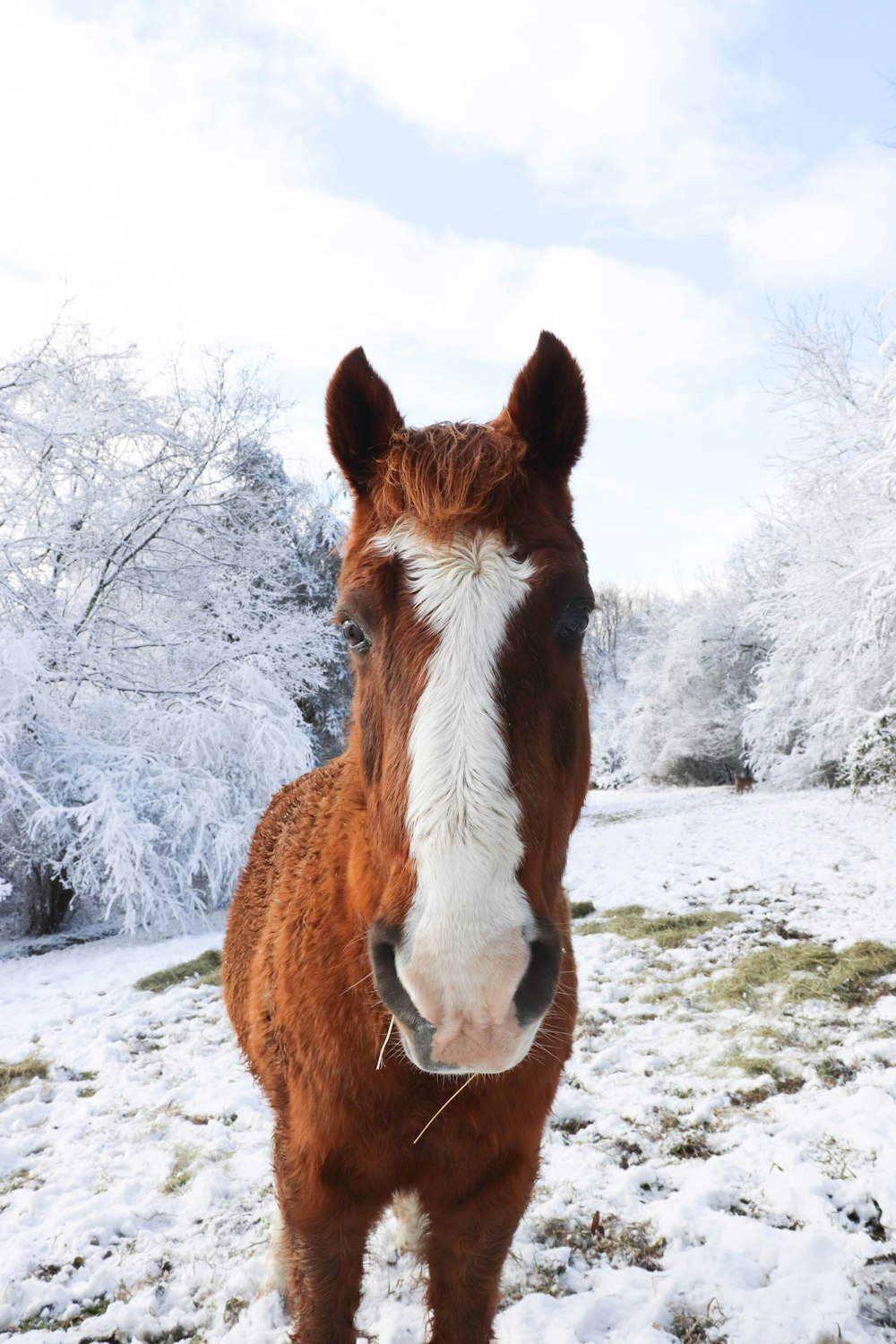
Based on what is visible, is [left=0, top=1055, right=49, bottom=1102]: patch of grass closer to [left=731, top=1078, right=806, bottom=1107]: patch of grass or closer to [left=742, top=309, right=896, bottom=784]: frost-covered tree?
[left=731, top=1078, right=806, bottom=1107]: patch of grass

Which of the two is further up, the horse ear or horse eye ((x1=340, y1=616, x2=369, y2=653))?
the horse ear

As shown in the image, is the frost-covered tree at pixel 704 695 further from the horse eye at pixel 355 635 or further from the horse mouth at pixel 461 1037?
the horse mouth at pixel 461 1037

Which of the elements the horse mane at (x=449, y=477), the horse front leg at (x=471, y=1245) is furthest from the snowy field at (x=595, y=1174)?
the horse mane at (x=449, y=477)

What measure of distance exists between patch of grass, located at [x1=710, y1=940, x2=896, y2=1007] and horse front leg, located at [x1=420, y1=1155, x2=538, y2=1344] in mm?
3555

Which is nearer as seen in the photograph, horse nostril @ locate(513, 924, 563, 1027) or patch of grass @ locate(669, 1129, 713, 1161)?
horse nostril @ locate(513, 924, 563, 1027)

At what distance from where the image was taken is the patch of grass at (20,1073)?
4270 millimetres

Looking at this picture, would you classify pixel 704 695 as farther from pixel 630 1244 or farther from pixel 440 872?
pixel 440 872

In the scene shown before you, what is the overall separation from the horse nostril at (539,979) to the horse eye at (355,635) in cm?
74

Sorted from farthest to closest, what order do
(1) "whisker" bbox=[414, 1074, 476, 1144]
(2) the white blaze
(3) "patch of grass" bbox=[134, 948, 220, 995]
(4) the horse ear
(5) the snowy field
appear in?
(3) "patch of grass" bbox=[134, 948, 220, 995] → (5) the snowy field → (4) the horse ear → (1) "whisker" bbox=[414, 1074, 476, 1144] → (2) the white blaze

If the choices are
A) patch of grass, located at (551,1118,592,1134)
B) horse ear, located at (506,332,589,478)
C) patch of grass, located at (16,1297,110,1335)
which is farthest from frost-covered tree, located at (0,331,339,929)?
horse ear, located at (506,332,589,478)

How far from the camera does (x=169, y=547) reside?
35.8 feet

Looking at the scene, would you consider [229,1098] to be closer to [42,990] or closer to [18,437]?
[42,990]

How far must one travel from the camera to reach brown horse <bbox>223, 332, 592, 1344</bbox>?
3.76 feet

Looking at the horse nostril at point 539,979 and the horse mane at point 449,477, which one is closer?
the horse nostril at point 539,979
